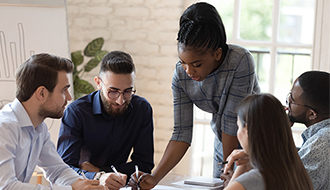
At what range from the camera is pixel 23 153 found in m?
1.45

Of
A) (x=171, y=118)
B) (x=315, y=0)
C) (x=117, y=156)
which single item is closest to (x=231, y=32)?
(x=315, y=0)

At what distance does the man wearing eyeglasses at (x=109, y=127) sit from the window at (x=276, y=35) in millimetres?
1411

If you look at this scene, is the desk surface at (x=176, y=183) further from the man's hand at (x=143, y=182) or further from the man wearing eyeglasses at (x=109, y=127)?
the man wearing eyeglasses at (x=109, y=127)

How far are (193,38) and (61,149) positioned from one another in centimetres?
87

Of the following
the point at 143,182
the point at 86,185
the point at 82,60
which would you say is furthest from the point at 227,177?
the point at 82,60

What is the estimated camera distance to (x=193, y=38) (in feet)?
4.90

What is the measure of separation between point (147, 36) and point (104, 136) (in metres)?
1.45

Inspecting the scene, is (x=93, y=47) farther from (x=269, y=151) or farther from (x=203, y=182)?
(x=269, y=151)

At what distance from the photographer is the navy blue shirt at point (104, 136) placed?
181cm

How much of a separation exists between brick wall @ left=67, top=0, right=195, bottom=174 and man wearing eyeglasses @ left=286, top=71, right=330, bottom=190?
163cm

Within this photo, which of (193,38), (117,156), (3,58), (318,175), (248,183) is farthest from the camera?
(3,58)

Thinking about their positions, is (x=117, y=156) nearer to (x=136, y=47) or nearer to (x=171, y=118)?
(x=171, y=118)

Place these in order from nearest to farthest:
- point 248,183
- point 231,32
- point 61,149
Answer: point 248,183 < point 61,149 < point 231,32

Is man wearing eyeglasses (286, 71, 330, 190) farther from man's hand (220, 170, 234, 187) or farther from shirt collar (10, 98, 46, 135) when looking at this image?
shirt collar (10, 98, 46, 135)
